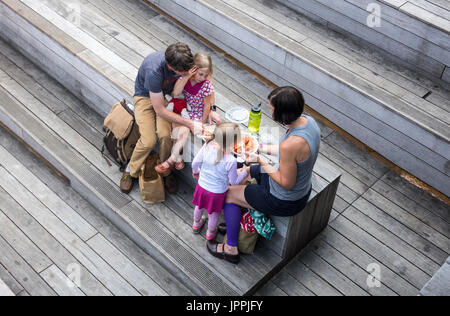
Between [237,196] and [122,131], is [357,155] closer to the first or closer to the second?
[237,196]

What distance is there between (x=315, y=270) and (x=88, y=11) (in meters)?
3.46

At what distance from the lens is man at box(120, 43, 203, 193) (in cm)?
364

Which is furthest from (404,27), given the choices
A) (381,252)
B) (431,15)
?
(381,252)

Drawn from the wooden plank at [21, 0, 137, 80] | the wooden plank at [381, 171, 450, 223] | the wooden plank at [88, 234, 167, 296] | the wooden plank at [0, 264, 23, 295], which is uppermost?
the wooden plank at [21, 0, 137, 80]

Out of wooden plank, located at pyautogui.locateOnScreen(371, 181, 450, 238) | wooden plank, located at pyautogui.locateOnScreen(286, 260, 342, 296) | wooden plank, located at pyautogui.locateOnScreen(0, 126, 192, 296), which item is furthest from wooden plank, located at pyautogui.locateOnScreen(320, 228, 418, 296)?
wooden plank, located at pyautogui.locateOnScreen(0, 126, 192, 296)

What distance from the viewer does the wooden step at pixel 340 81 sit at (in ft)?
13.9

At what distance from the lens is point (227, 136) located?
3.27 m

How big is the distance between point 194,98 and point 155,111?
296mm

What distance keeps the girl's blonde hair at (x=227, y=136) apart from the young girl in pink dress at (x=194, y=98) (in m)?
0.54

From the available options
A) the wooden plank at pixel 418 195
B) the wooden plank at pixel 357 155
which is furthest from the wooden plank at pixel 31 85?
the wooden plank at pixel 418 195

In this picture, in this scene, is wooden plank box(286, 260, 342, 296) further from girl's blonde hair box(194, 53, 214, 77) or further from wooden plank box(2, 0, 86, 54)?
wooden plank box(2, 0, 86, 54)

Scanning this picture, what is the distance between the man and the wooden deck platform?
0.25 metres
